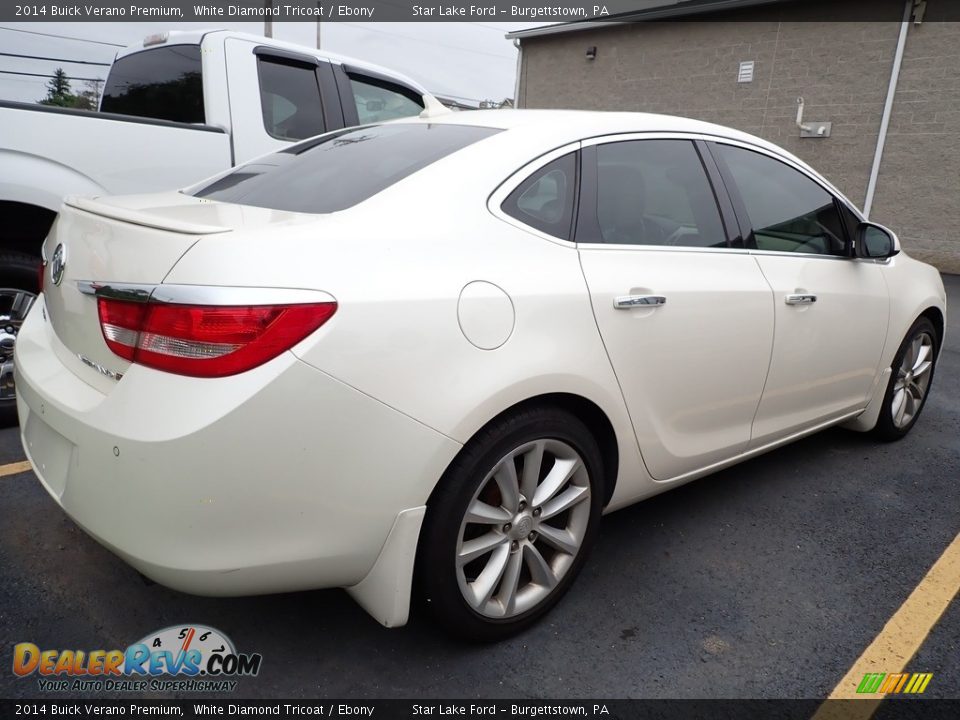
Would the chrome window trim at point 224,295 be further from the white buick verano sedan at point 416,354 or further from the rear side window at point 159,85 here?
the rear side window at point 159,85

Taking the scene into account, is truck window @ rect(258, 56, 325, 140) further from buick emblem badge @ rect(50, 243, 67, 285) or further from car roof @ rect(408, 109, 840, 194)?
buick emblem badge @ rect(50, 243, 67, 285)

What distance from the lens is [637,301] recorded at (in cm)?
217

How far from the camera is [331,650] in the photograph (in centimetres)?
205

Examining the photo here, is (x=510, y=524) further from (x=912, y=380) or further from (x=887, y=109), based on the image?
(x=887, y=109)

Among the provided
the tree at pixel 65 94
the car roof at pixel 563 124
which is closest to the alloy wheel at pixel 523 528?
the car roof at pixel 563 124

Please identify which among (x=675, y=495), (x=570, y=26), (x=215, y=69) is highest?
(x=570, y=26)

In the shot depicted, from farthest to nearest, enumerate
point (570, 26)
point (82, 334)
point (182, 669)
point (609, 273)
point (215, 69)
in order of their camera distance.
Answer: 1. point (570, 26)
2. point (215, 69)
3. point (609, 273)
4. point (182, 669)
5. point (82, 334)

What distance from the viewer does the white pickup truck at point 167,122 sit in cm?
315

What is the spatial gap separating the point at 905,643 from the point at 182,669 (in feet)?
7.34

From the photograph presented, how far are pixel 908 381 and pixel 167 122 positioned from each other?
169 inches

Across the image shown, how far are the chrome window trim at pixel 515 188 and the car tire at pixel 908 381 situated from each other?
2508mm

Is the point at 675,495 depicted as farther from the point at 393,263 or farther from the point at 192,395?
the point at 192,395

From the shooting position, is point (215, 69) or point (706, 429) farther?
point (215, 69)

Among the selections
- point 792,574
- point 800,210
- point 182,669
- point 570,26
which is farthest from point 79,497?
point 570,26
